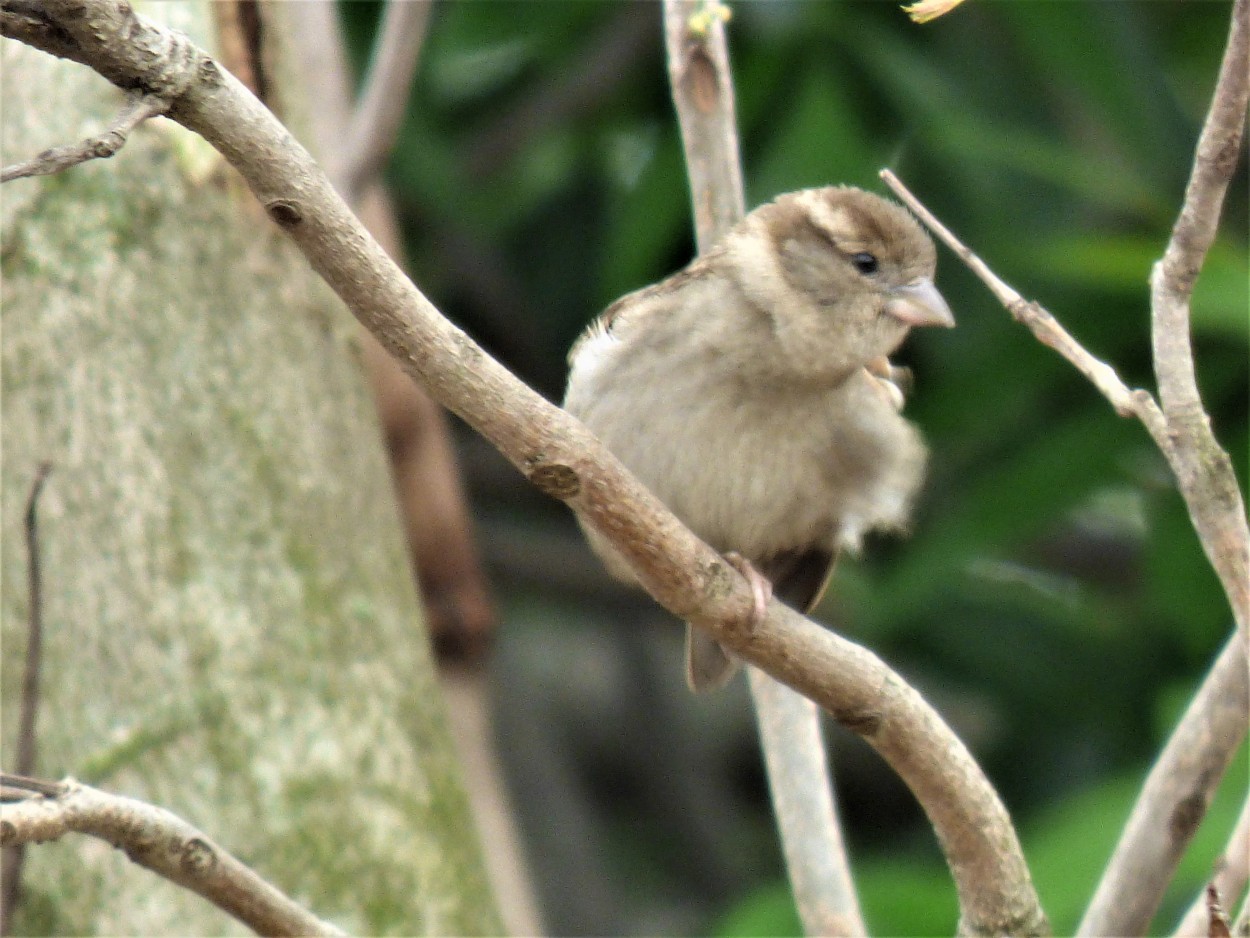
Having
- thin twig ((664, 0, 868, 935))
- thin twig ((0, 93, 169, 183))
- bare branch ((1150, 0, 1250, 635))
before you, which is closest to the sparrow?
thin twig ((664, 0, 868, 935))

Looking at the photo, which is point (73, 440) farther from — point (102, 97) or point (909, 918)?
point (909, 918)

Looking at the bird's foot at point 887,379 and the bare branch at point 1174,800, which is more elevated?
the bird's foot at point 887,379

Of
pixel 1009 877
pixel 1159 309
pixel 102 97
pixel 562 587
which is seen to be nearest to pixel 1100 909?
pixel 1009 877

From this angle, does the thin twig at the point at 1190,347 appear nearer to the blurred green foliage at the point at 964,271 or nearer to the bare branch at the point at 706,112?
the bare branch at the point at 706,112

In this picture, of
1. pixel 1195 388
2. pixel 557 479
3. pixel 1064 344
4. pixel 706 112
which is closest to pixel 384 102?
pixel 706 112

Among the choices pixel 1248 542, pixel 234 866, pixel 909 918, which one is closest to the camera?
pixel 1248 542

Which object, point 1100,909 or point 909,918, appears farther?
point 909,918

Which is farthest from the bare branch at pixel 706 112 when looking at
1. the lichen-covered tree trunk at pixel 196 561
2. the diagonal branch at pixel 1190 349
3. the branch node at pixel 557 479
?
the branch node at pixel 557 479
